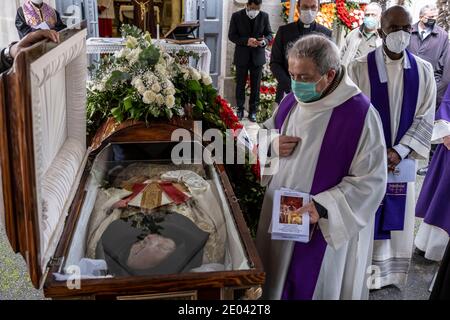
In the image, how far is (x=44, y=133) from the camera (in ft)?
6.78

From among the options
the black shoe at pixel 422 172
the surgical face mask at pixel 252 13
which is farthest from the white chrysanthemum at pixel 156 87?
the surgical face mask at pixel 252 13

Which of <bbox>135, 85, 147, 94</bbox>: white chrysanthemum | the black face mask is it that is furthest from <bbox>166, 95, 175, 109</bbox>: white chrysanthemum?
the black face mask

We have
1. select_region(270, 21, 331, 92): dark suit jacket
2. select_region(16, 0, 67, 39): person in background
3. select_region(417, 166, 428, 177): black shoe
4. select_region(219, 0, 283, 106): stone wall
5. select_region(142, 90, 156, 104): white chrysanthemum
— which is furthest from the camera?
select_region(219, 0, 283, 106): stone wall

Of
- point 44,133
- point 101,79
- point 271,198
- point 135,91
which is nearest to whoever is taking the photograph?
point 44,133

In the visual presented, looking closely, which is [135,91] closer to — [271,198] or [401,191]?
[271,198]

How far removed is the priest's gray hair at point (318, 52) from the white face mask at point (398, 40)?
41.0 inches

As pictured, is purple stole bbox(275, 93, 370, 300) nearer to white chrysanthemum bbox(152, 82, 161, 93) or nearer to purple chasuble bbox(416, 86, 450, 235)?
white chrysanthemum bbox(152, 82, 161, 93)

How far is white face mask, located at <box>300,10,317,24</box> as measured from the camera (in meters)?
5.09

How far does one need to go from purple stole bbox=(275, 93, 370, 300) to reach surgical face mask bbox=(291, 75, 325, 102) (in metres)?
0.12

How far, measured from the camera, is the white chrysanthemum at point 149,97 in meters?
2.64

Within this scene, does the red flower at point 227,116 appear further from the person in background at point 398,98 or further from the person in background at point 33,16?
the person in background at point 33,16

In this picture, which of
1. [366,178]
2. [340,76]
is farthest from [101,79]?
[366,178]

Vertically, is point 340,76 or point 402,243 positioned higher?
point 340,76

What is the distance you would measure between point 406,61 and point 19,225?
2.46 metres
